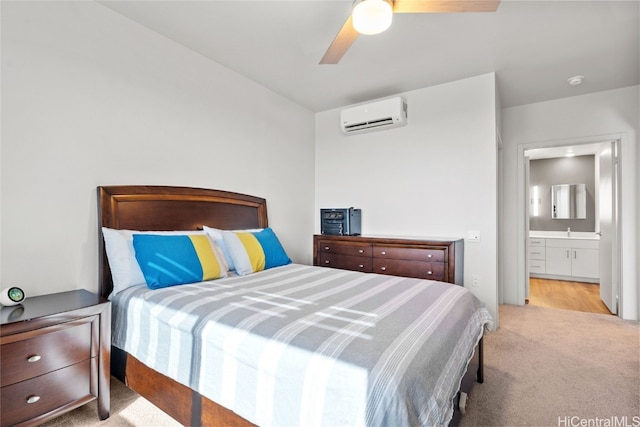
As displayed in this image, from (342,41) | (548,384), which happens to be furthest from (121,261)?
(548,384)

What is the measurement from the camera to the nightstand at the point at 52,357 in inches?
54.9

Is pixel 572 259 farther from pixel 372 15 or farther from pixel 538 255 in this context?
pixel 372 15

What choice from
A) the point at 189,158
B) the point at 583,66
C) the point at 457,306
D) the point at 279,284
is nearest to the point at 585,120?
the point at 583,66

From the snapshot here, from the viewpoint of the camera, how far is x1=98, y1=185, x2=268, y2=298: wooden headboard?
2088 millimetres

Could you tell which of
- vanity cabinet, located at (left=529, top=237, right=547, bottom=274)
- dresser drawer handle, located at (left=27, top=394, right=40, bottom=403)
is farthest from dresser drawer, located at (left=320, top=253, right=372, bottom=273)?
vanity cabinet, located at (left=529, top=237, right=547, bottom=274)

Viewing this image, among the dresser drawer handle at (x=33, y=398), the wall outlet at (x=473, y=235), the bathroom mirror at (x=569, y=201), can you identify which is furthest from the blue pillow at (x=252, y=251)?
the bathroom mirror at (x=569, y=201)

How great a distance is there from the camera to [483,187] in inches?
123

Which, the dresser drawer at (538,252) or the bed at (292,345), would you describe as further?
the dresser drawer at (538,252)

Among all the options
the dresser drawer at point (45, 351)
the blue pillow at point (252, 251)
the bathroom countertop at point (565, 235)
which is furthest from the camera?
the bathroom countertop at point (565, 235)

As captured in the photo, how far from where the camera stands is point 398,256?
3123 mm

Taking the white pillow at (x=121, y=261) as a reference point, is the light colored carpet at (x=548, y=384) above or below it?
below

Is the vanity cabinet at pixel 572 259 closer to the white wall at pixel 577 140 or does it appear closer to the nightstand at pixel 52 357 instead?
the white wall at pixel 577 140

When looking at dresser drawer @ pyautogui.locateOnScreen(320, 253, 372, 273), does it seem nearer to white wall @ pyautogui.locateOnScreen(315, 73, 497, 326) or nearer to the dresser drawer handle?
white wall @ pyautogui.locateOnScreen(315, 73, 497, 326)

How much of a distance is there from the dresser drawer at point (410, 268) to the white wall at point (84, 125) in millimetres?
1755
